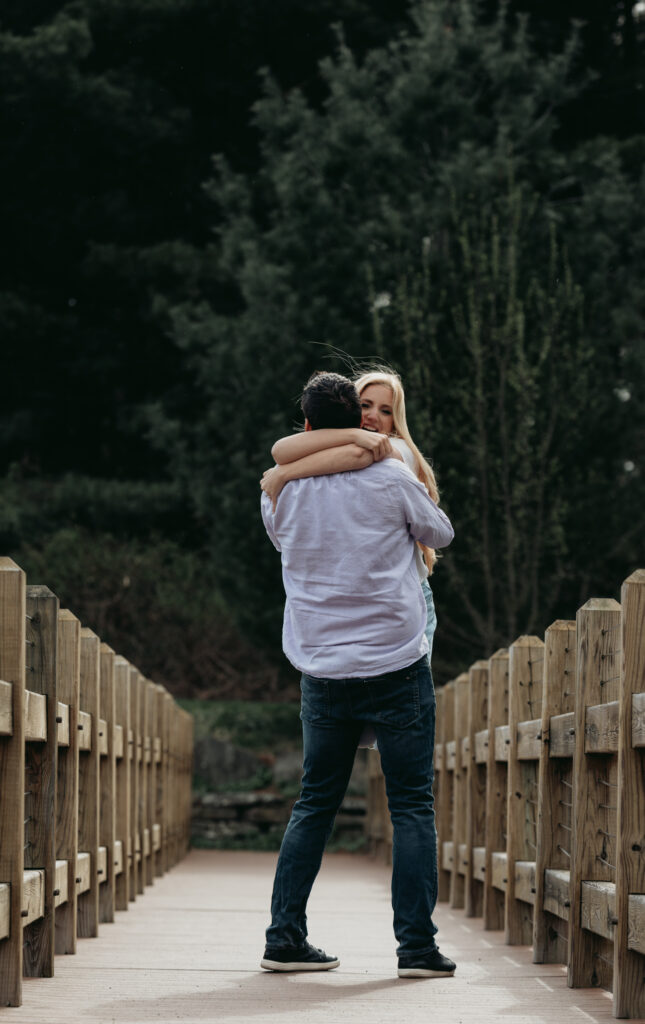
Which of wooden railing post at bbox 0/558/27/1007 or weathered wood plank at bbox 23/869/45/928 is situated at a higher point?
wooden railing post at bbox 0/558/27/1007

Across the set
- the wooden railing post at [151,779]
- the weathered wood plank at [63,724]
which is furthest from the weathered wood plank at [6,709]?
the wooden railing post at [151,779]

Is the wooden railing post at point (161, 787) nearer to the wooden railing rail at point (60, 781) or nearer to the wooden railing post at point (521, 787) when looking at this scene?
the wooden railing rail at point (60, 781)

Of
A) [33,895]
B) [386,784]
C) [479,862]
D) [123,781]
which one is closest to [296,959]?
[386,784]

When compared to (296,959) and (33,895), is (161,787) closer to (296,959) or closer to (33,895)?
(296,959)

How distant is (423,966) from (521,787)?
1404mm

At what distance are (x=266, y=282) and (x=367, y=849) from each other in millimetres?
5645

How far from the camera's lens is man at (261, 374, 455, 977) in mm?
4223

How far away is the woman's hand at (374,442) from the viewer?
13.9ft

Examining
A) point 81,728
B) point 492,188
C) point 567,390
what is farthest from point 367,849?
point 81,728

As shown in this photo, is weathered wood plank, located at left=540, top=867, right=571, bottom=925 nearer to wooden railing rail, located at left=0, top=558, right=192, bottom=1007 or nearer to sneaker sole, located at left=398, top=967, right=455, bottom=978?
sneaker sole, located at left=398, top=967, right=455, bottom=978

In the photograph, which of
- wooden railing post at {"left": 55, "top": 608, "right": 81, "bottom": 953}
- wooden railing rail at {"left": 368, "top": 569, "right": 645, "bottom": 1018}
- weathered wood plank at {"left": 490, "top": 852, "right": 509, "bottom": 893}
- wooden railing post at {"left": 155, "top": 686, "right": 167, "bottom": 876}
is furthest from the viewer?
wooden railing post at {"left": 155, "top": 686, "right": 167, "bottom": 876}

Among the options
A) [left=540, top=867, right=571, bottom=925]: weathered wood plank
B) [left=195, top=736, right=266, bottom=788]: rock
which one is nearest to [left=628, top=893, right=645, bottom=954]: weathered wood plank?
[left=540, top=867, right=571, bottom=925]: weathered wood plank

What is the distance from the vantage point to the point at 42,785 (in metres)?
4.32

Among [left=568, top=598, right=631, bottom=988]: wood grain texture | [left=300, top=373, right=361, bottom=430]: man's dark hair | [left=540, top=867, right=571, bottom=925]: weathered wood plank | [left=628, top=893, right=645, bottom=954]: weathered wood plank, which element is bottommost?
[left=540, top=867, right=571, bottom=925]: weathered wood plank
